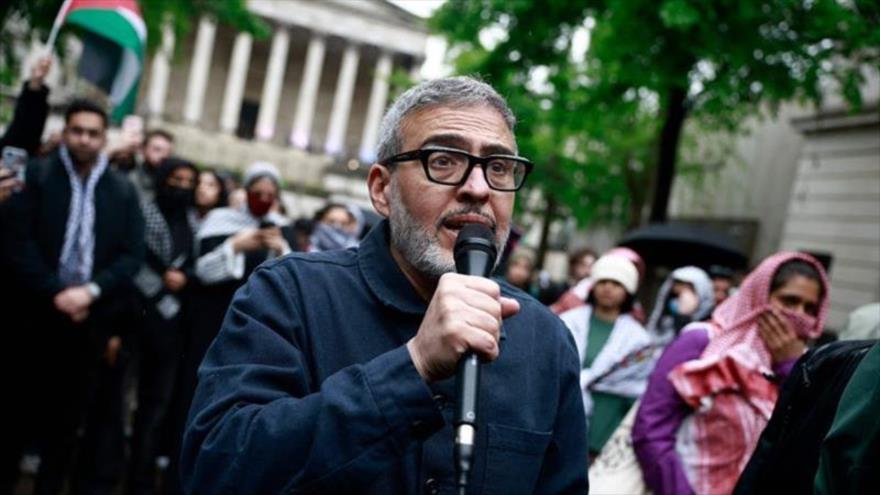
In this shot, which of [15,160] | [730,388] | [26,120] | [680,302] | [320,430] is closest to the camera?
[320,430]

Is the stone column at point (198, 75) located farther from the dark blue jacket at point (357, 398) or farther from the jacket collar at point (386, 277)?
the dark blue jacket at point (357, 398)

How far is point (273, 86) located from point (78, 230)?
53.0 m

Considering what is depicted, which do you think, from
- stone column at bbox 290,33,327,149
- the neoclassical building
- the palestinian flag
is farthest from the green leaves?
stone column at bbox 290,33,327,149

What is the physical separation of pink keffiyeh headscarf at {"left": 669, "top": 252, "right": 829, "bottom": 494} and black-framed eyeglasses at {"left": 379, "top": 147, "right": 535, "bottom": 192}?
2.12 m

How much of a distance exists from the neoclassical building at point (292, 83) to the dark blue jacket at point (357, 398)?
1971 inches

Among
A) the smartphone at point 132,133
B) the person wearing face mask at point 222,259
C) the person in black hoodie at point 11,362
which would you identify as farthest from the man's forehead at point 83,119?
the smartphone at point 132,133

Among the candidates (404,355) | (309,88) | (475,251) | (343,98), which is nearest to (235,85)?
(309,88)

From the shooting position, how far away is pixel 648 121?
66.5 feet

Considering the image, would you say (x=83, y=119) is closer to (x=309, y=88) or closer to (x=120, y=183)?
(x=120, y=183)

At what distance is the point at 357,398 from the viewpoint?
170cm

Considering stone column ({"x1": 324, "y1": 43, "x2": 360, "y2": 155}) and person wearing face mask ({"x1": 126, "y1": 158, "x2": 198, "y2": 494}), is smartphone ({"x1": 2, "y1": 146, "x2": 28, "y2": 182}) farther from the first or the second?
stone column ({"x1": 324, "y1": 43, "x2": 360, "y2": 155})

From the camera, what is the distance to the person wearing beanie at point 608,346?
5570 mm

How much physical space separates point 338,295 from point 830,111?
18.6 m

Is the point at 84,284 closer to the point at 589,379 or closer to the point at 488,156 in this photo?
the point at 589,379
